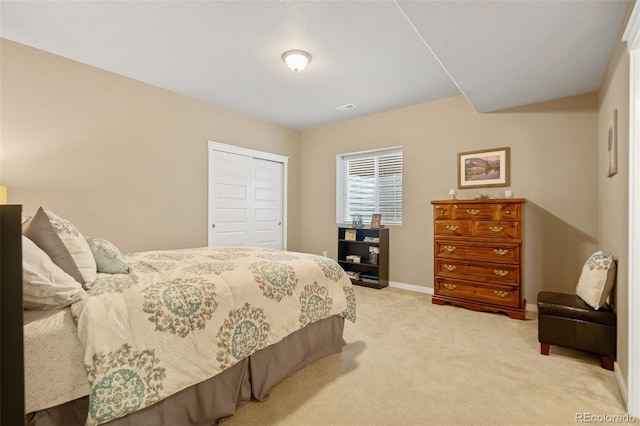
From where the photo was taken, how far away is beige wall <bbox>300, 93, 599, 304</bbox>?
3.30 m

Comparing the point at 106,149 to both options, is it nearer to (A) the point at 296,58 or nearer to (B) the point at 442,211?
(A) the point at 296,58

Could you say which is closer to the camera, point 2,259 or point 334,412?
point 2,259

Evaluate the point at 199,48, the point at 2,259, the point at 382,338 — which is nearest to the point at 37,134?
the point at 199,48

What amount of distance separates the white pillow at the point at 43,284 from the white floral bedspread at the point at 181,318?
7cm

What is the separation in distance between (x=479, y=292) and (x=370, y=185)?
2.32 meters

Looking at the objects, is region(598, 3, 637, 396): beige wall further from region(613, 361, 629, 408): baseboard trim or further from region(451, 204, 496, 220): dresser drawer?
region(451, 204, 496, 220): dresser drawer

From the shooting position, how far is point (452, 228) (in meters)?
3.66

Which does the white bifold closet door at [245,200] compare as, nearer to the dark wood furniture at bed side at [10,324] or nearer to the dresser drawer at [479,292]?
the dresser drawer at [479,292]

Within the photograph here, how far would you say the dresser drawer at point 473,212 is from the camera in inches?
134

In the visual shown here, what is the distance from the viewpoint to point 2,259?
2.32 ft

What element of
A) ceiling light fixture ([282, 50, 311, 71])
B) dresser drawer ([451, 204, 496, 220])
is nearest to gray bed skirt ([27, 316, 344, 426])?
dresser drawer ([451, 204, 496, 220])

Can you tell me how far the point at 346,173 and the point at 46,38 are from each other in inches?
159

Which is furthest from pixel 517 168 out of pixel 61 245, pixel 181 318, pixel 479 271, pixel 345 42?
pixel 61 245

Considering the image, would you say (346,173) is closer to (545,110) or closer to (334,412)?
(545,110)
